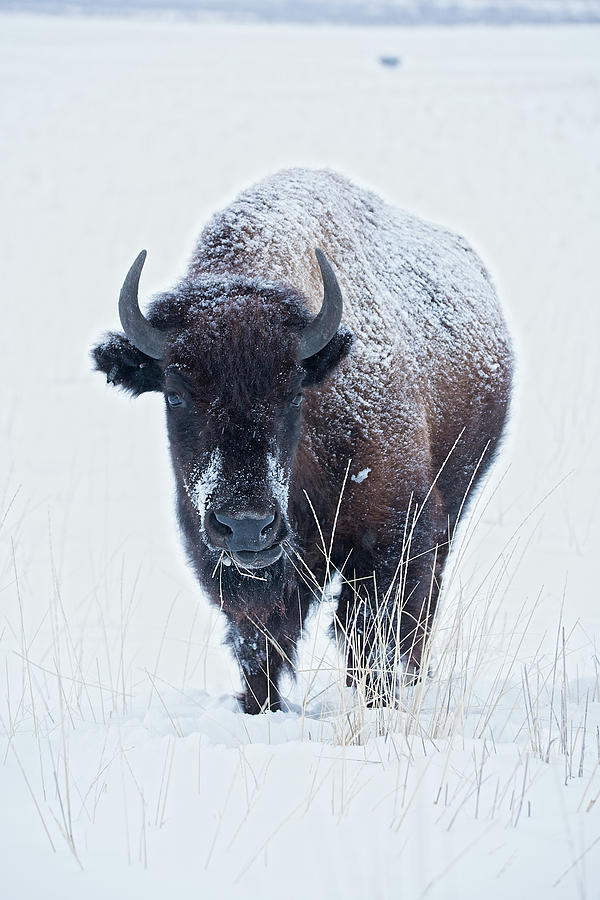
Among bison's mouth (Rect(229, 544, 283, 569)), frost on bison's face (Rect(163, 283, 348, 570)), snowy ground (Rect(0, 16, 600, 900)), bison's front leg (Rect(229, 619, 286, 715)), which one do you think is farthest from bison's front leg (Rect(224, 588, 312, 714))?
bison's mouth (Rect(229, 544, 283, 569))

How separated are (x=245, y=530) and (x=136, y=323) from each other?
1038 mm

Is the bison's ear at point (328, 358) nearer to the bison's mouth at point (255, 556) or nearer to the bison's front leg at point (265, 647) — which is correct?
the bison's mouth at point (255, 556)

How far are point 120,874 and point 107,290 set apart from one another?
43.6 ft

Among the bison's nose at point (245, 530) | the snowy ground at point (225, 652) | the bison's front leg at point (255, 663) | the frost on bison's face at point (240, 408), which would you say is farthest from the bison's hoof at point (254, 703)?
the bison's nose at point (245, 530)

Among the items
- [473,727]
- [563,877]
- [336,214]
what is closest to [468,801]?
[563,877]

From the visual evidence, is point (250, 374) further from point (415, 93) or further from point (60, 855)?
point (415, 93)

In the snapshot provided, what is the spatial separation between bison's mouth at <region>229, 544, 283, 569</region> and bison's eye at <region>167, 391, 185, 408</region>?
73cm

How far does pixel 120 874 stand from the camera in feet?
7.83

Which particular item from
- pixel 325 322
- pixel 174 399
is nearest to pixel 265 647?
pixel 174 399

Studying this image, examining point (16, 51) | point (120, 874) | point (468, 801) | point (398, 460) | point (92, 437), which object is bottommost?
point (120, 874)

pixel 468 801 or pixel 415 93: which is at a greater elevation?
pixel 415 93

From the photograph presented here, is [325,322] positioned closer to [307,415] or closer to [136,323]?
[307,415]

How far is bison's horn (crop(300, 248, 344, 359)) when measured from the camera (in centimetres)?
344

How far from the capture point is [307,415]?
390 cm
